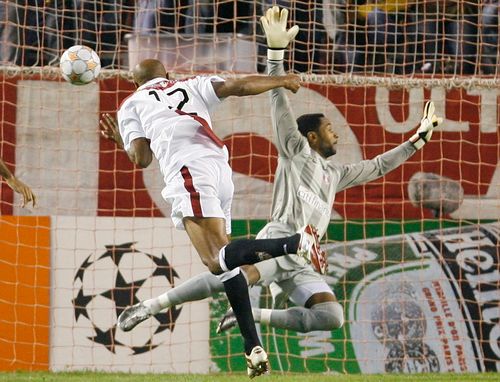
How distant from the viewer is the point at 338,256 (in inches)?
368

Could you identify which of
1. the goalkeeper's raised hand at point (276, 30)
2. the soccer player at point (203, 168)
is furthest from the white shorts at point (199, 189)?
the goalkeeper's raised hand at point (276, 30)

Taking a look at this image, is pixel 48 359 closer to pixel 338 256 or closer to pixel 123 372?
pixel 123 372

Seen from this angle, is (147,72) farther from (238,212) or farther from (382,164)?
(238,212)

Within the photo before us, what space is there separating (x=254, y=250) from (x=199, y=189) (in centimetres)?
54

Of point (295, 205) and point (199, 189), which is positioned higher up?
point (199, 189)

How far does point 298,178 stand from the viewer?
7586mm

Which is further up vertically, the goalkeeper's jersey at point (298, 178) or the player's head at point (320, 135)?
the player's head at point (320, 135)

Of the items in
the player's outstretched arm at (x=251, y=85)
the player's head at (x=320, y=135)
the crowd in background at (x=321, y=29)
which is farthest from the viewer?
the crowd in background at (x=321, y=29)

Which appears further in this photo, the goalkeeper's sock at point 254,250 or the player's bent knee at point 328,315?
the player's bent knee at point 328,315

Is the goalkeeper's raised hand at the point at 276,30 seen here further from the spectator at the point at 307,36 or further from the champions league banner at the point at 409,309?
the champions league banner at the point at 409,309

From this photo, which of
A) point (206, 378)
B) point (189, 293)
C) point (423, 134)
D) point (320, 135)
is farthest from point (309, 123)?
point (206, 378)

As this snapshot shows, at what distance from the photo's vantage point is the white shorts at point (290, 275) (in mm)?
7324

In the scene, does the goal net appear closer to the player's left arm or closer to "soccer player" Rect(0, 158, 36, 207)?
the player's left arm

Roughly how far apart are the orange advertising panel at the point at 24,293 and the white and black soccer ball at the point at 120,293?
1.03ft
